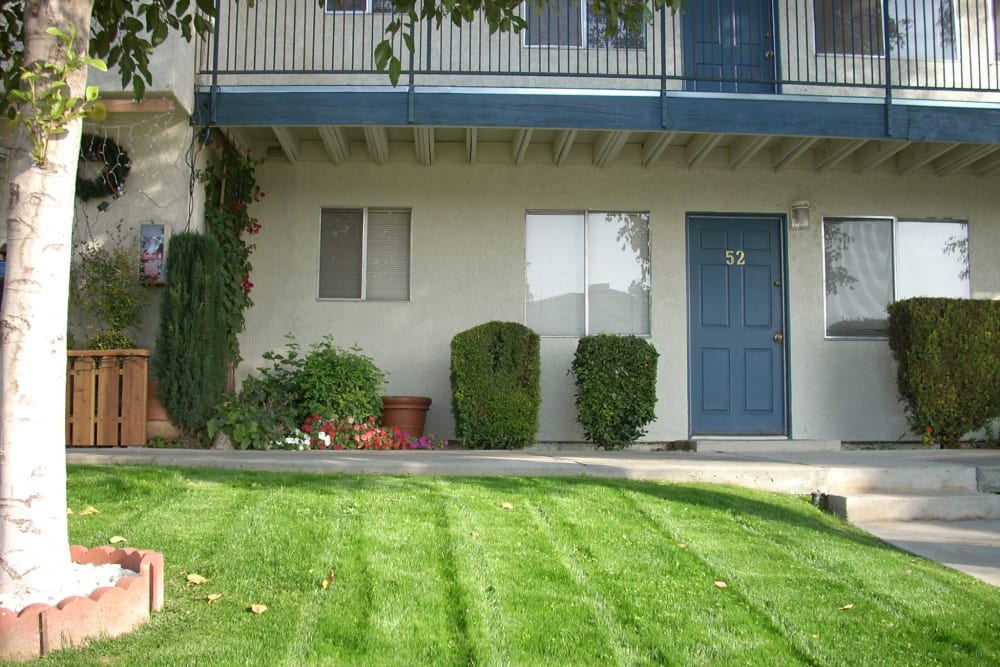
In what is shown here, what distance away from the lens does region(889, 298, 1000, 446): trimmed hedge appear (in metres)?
8.57

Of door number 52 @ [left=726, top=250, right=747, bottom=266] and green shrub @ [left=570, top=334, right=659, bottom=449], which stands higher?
door number 52 @ [left=726, top=250, right=747, bottom=266]

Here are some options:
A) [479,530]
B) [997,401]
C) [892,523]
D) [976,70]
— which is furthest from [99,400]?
[976,70]

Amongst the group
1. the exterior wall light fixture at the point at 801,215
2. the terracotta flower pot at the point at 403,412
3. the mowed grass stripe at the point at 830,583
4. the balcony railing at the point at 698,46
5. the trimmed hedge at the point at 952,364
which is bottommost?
the mowed grass stripe at the point at 830,583

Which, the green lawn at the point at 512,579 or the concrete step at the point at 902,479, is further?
the concrete step at the point at 902,479

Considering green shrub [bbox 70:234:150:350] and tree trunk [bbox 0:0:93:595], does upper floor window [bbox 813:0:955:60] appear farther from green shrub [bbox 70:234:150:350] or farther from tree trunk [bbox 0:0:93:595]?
tree trunk [bbox 0:0:93:595]

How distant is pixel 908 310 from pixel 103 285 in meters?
7.91

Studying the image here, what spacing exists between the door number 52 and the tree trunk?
24.2ft

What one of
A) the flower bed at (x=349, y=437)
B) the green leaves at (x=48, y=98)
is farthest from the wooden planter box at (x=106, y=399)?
the green leaves at (x=48, y=98)

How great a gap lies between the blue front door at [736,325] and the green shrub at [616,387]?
1002 mm

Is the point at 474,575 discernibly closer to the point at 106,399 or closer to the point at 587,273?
the point at 106,399

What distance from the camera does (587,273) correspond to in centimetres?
930

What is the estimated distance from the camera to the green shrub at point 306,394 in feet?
25.9

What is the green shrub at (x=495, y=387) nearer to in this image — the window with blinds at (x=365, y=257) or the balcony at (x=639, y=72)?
the window with blinds at (x=365, y=257)

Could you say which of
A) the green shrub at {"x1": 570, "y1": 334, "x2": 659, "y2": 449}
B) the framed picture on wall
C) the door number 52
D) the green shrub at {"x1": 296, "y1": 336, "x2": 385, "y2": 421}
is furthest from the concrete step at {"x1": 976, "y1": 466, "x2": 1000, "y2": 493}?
the framed picture on wall
